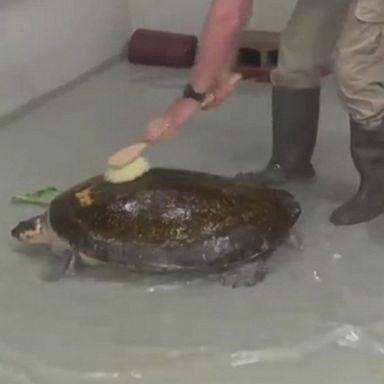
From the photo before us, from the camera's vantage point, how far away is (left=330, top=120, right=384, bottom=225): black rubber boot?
5.82ft

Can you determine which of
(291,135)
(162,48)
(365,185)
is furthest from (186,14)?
(365,185)

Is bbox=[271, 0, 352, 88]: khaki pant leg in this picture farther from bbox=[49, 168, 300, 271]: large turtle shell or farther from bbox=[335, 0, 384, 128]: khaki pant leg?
bbox=[49, 168, 300, 271]: large turtle shell

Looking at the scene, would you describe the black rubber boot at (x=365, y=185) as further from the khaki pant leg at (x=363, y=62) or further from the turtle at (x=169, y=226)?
the turtle at (x=169, y=226)

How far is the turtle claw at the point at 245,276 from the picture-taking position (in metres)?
1.62

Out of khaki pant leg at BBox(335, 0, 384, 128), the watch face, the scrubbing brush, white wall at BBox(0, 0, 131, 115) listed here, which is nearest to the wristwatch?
the watch face

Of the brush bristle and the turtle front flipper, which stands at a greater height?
the brush bristle

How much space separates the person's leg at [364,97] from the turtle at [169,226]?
177 millimetres

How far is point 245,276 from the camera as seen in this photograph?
1.62 meters

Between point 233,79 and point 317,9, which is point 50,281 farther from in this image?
point 317,9

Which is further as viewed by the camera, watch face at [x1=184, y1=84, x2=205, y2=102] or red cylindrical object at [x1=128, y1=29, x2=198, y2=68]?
red cylindrical object at [x1=128, y1=29, x2=198, y2=68]

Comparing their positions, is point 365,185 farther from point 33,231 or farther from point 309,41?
point 33,231

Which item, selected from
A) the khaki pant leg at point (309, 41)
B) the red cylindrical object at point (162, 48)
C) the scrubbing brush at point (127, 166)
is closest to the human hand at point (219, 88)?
the scrubbing brush at point (127, 166)

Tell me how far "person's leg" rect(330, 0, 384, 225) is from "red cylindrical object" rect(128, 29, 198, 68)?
1.02 m

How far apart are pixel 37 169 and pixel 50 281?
18.6 inches
